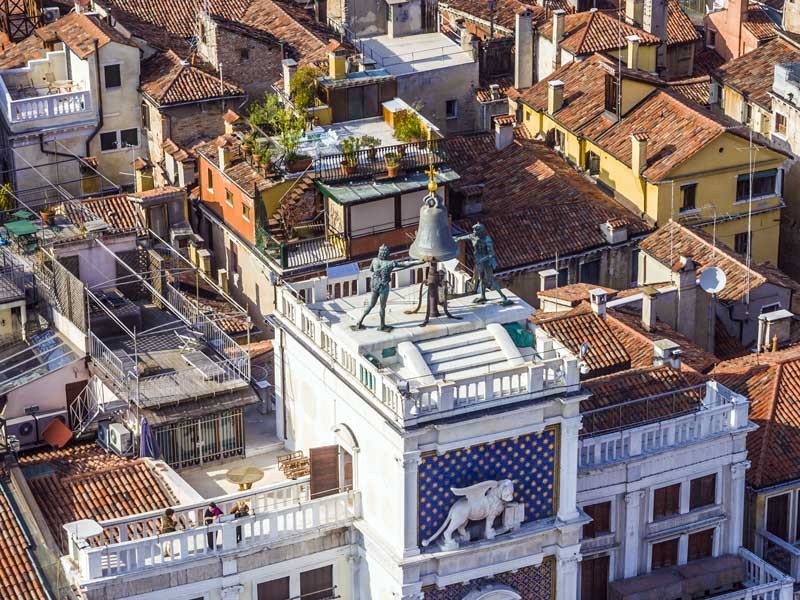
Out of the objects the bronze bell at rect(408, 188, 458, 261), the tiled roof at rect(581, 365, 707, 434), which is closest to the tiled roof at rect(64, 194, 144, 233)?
the tiled roof at rect(581, 365, 707, 434)

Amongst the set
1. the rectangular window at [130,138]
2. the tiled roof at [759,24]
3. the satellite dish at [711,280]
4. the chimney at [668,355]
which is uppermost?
the chimney at [668,355]

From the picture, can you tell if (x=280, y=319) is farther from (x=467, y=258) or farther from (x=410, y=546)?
(x=467, y=258)

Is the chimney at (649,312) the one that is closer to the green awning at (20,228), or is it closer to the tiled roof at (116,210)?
the tiled roof at (116,210)

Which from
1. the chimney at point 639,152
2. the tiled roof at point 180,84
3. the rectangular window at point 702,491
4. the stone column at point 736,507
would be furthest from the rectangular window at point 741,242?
the rectangular window at point 702,491

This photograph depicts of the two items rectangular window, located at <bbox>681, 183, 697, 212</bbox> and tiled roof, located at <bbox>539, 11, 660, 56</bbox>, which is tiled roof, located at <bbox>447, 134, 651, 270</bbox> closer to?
rectangular window, located at <bbox>681, 183, 697, 212</bbox>

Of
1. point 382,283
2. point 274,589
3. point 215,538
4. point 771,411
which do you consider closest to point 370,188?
point 771,411

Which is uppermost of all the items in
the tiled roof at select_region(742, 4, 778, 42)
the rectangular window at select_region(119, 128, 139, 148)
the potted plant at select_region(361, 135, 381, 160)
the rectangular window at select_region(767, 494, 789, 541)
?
the potted plant at select_region(361, 135, 381, 160)
